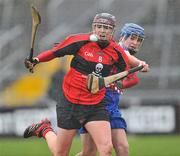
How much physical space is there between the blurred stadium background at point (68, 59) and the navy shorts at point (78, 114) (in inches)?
297

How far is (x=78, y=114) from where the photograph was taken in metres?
7.73

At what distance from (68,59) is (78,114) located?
26.9 feet

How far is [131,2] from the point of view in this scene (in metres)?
17.8

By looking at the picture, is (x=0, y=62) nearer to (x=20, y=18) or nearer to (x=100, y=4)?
(x=20, y=18)

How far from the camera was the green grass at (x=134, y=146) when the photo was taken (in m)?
13.1

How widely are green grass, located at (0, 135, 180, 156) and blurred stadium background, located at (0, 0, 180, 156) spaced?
0.87 ft

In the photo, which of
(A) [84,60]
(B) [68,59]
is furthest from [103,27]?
(B) [68,59]

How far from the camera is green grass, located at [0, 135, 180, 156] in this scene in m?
13.1

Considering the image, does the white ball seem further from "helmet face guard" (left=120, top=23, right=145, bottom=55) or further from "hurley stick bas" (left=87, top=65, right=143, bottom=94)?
"helmet face guard" (left=120, top=23, right=145, bottom=55)

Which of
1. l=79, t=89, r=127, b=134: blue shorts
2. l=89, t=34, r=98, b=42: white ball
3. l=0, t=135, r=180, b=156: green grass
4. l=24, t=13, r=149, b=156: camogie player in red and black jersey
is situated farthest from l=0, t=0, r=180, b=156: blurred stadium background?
l=89, t=34, r=98, b=42: white ball

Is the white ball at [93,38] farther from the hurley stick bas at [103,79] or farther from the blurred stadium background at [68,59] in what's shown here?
the blurred stadium background at [68,59]

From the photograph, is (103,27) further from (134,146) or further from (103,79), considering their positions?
(134,146)

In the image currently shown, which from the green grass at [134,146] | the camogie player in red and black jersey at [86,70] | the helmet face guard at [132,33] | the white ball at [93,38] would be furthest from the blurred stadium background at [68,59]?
the white ball at [93,38]

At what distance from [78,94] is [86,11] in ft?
32.6
